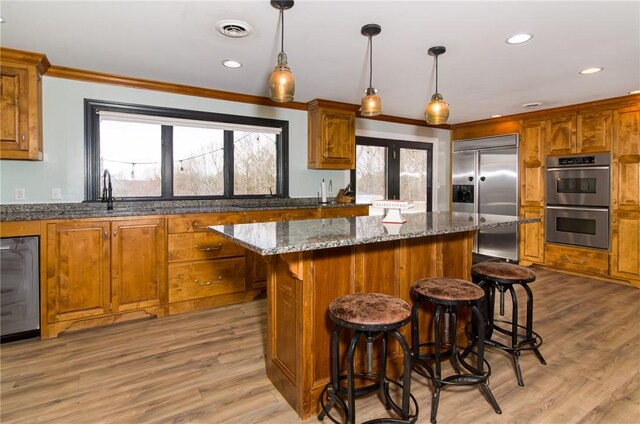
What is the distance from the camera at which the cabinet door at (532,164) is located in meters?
5.10

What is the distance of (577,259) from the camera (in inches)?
186

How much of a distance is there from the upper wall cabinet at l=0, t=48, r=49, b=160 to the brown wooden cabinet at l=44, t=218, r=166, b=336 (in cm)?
73

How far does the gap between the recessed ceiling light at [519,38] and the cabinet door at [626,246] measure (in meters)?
3.00

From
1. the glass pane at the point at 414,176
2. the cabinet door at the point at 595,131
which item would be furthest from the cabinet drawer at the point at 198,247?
the cabinet door at the point at 595,131

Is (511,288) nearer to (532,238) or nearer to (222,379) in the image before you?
(222,379)

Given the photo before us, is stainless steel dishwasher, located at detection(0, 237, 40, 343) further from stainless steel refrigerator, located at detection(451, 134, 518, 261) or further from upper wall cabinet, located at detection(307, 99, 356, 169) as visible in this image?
stainless steel refrigerator, located at detection(451, 134, 518, 261)

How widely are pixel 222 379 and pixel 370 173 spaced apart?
12.6 feet

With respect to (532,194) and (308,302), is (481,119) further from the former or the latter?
(308,302)

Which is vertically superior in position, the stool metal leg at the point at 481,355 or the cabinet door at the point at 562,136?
the cabinet door at the point at 562,136

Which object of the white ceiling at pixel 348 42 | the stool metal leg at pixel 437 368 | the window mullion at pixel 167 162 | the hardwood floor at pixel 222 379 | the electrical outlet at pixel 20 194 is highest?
the white ceiling at pixel 348 42

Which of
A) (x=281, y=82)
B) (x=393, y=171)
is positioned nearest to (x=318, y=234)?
(x=281, y=82)

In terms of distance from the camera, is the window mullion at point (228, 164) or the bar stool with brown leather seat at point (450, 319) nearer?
the bar stool with brown leather seat at point (450, 319)

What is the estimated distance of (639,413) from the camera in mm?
1901

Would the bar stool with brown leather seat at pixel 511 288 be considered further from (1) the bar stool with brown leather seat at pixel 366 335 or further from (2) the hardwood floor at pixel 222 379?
(1) the bar stool with brown leather seat at pixel 366 335
